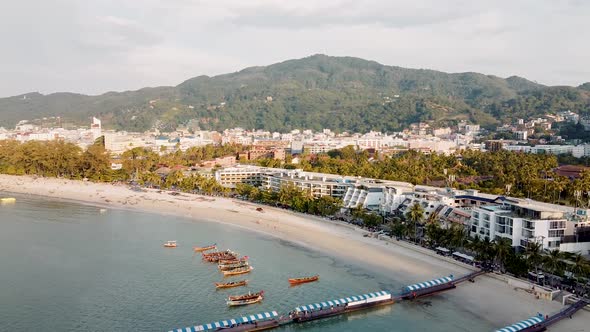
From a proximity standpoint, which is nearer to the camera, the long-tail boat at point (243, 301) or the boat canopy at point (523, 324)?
the boat canopy at point (523, 324)

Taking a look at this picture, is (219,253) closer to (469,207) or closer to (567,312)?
(469,207)

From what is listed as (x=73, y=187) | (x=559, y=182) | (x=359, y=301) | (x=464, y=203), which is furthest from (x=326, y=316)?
(x=73, y=187)

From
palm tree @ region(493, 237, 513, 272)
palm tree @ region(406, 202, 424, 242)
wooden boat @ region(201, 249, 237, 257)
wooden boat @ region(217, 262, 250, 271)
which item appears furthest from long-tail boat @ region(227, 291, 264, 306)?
palm tree @ region(406, 202, 424, 242)

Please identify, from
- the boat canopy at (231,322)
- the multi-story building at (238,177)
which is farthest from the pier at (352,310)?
the multi-story building at (238,177)

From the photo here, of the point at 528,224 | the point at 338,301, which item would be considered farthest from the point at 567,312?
the point at 338,301

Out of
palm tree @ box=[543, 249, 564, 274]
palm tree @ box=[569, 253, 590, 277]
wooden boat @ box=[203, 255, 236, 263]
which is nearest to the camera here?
palm tree @ box=[569, 253, 590, 277]

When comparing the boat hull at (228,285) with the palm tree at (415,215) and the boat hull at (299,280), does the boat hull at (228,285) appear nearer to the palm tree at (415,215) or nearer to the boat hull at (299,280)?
the boat hull at (299,280)

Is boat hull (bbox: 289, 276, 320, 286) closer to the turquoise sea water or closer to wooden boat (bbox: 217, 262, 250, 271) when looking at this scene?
the turquoise sea water
